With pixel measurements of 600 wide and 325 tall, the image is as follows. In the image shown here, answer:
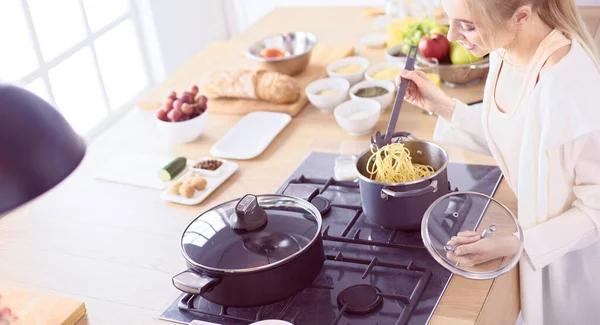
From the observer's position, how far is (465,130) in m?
1.90

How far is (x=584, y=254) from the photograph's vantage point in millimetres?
1679

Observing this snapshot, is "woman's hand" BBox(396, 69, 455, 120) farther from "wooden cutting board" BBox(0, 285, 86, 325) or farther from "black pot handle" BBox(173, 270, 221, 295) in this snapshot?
"wooden cutting board" BBox(0, 285, 86, 325)

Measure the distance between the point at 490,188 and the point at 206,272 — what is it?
0.74m

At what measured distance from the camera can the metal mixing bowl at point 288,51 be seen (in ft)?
8.32

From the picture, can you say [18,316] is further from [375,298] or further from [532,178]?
[532,178]

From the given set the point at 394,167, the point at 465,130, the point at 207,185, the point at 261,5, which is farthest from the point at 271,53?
the point at 261,5

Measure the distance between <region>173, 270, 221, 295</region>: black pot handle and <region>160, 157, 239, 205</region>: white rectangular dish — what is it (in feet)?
1.57

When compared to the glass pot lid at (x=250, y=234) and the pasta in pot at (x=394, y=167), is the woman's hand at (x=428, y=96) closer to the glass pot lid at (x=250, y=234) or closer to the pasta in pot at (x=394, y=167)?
the pasta in pot at (x=394, y=167)

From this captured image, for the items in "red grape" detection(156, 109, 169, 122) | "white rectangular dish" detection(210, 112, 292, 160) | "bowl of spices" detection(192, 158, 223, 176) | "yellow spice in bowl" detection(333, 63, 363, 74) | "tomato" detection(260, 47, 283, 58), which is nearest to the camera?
Answer: "bowl of spices" detection(192, 158, 223, 176)

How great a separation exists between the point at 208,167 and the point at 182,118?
0.25m

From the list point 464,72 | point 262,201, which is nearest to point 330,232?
point 262,201

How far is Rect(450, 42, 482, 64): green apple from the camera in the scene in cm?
233

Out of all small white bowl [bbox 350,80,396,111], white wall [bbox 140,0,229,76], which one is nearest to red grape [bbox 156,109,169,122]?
small white bowl [bbox 350,80,396,111]

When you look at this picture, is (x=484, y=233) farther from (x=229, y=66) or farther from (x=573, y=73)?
(x=229, y=66)
